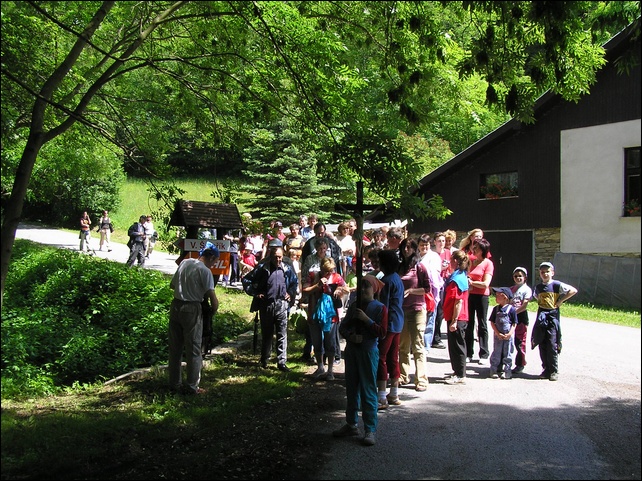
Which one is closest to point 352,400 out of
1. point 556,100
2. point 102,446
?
point 102,446

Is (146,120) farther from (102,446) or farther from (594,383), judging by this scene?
(594,383)

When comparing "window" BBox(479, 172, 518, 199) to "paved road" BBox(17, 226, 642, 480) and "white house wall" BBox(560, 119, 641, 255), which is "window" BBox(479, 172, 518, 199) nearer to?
"white house wall" BBox(560, 119, 641, 255)

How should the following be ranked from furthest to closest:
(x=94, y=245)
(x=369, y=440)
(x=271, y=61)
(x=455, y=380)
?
(x=94, y=245), (x=271, y=61), (x=455, y=380), (x=369, y=440)

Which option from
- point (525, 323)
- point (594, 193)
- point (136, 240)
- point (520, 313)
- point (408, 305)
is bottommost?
point (525, 323)

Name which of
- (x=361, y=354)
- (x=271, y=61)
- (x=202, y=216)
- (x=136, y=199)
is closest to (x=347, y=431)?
(x=361, y=354)

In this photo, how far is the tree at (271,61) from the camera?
23.5 ft

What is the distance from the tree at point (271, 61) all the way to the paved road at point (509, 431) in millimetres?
2529

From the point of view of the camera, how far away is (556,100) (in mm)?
20078

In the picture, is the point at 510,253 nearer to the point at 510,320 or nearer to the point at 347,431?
the point at 510,320

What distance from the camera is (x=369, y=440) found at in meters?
6.13

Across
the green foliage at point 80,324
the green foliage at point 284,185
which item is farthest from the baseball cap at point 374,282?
the green foliage at point 284,185

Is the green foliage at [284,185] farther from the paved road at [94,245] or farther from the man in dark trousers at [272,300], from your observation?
the man in dark trousers at [272,300]

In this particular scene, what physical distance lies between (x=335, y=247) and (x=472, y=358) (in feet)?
9.39

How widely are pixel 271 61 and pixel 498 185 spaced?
15315 mm
